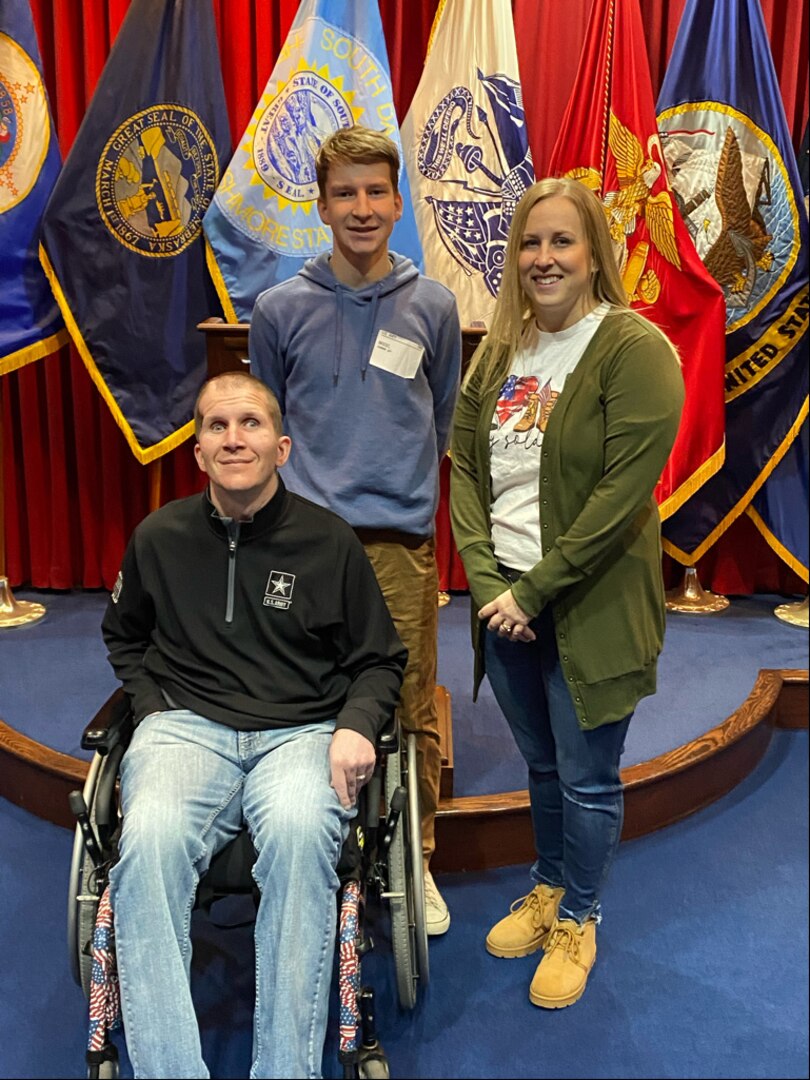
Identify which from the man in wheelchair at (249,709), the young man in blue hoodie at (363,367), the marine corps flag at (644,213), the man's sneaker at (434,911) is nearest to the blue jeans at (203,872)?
the man in wheelchair at (249,709)

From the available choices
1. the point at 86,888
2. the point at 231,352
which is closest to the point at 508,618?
the point at 86,888

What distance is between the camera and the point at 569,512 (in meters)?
1.81

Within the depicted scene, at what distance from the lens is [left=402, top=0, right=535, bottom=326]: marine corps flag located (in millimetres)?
3631

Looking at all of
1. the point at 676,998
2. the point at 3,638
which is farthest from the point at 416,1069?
the point at 3,638

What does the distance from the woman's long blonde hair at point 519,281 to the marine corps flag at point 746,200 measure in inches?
76.9

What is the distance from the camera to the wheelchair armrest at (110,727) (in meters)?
1.75

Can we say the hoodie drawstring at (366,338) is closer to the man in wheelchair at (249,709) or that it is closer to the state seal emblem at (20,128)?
the man in wheelchair at (249,709)

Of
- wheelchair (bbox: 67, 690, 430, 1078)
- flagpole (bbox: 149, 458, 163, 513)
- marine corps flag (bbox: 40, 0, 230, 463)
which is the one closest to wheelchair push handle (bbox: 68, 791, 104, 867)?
wheelchair (bbox: 67, 690, 430, 1078)

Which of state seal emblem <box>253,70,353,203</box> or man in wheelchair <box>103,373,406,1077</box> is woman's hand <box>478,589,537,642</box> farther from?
A: state seal emblem <box>253,70,353,203</box>

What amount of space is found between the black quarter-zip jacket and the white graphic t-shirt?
0.89 ft

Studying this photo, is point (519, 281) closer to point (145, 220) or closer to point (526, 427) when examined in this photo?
→ point (526, 427)

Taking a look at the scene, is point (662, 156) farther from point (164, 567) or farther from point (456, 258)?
point (164, 567)

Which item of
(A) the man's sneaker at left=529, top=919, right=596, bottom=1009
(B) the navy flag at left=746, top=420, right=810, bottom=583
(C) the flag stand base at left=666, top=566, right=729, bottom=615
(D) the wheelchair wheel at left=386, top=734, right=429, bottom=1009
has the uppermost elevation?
(B) the navy flag at left=746, top=420, right=810, bottom=583

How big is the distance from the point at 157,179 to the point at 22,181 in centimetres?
44
